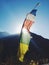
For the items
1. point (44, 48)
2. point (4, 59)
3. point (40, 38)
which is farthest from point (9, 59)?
point (40, 38)

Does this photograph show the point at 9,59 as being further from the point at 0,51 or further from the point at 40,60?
the point at 40,60

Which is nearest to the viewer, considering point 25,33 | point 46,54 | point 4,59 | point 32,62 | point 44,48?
point 25,33

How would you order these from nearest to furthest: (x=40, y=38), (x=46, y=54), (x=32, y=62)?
(x=32, y=62)
(x=46, y=54)
(x=40, y=38)

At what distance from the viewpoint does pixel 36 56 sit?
48.6 ft

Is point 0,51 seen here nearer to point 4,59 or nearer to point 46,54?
point 4,59

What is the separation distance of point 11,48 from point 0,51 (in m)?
1.31

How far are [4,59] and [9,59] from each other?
17.0 inches

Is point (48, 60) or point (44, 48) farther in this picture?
point (44, 48)

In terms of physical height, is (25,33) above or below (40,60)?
above

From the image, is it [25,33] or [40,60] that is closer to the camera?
[25,33]

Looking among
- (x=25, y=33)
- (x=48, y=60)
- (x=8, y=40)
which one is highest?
(x=25, y=33)

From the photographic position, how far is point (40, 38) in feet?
62.7

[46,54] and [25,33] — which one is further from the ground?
[25,33]

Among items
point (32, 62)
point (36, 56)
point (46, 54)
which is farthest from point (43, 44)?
point (32, 62)
